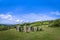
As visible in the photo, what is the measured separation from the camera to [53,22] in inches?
600

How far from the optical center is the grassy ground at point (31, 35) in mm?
11367

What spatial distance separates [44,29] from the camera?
535 inches

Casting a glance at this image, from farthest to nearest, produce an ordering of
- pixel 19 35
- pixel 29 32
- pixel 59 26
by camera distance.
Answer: pixel 59 26 < pixel 29 32 < pixel 19 35

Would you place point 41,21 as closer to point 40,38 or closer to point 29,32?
point 29,32

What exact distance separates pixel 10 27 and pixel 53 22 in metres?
5.07

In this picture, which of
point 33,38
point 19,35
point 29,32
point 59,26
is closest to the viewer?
point 33,38

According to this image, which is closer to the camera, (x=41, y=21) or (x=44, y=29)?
(x=44, y=29)

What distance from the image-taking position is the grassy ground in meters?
11.4

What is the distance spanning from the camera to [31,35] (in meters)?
12.0

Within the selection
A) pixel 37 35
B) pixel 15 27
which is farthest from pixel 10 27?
pixel 37 35

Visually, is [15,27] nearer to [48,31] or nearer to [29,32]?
[29,32]

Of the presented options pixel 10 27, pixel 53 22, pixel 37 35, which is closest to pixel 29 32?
pixel 37 35

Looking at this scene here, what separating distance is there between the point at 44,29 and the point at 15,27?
10.0ft

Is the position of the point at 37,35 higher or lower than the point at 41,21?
lower
